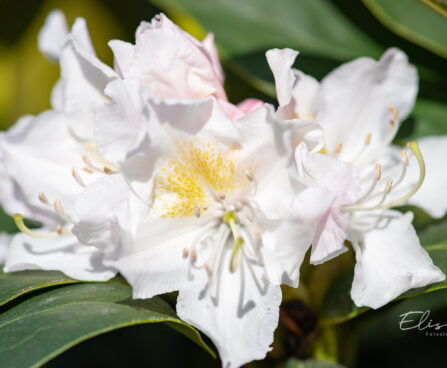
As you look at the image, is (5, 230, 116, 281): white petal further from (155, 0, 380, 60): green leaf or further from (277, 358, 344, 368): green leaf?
(155, 0, 380, 60): green leaf

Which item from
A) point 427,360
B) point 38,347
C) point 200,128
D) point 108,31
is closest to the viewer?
point 38,347

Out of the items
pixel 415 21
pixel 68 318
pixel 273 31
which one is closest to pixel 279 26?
pixel 273 31

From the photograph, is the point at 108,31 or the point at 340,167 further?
the point at 108,31

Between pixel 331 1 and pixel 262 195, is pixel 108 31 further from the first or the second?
pixel 262 195

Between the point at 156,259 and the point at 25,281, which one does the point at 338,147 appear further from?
the point at 25,281

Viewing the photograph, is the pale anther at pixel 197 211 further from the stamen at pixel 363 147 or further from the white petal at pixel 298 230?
the stamen at pixel 363 147

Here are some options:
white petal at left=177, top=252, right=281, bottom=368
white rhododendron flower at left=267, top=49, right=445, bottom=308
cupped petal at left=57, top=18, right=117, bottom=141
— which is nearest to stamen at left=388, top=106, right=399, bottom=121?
white rhododendron flower at left=267, top=49, right=445, bottom=308

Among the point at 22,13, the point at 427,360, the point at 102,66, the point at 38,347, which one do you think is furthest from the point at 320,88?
the point at 22,13
